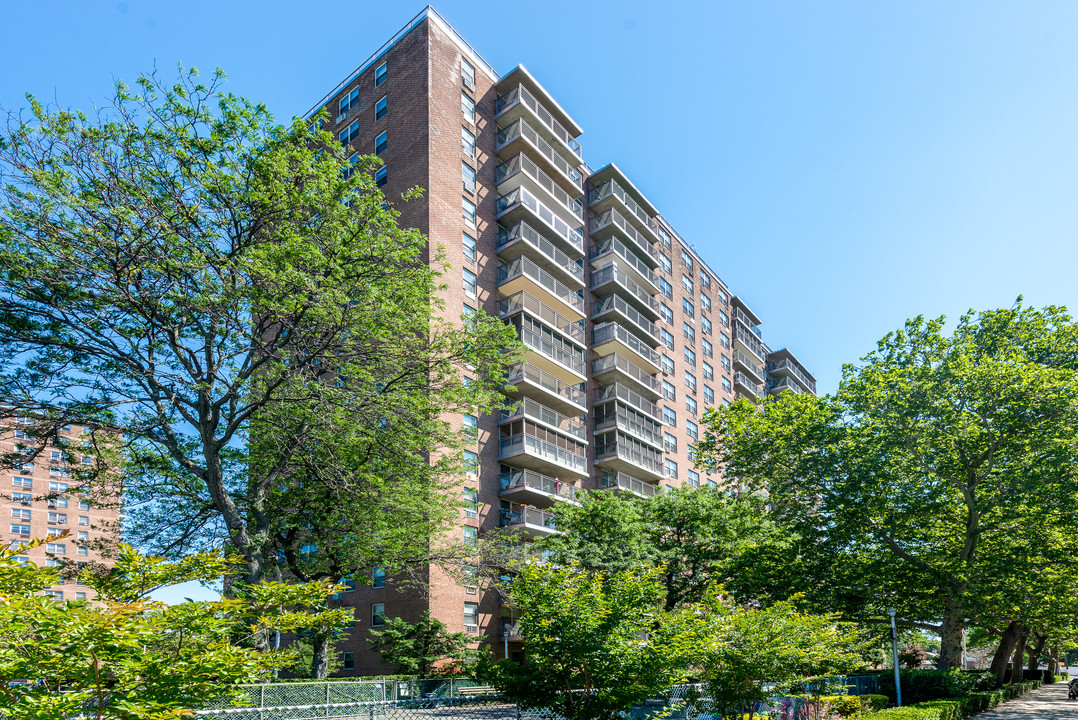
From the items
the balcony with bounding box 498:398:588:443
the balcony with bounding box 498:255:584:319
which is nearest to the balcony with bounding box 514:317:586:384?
the balcony with bounding box 498:255:584:319

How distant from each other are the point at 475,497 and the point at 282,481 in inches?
620

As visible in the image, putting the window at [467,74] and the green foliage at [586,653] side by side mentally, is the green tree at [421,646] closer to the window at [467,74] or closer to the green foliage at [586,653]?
the green foliage at [586,653]

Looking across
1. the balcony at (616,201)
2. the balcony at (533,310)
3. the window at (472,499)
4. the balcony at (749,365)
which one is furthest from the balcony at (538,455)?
the balcony at (749,365)

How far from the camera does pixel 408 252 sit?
743 inches

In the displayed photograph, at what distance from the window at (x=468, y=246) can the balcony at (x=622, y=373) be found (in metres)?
12.6

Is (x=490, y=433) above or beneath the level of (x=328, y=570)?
above

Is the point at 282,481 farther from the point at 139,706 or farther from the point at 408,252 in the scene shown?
the point at 139,706

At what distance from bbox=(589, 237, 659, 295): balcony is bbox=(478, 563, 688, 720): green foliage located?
4325 centimetres

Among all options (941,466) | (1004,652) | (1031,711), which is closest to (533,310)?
(941,466)

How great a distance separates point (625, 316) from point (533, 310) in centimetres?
1051

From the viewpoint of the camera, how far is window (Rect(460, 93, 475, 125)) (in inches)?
1810

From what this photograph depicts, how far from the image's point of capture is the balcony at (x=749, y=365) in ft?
245

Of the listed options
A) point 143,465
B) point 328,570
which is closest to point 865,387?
point 328,570

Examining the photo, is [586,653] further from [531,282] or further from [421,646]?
[531,282]
